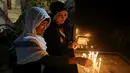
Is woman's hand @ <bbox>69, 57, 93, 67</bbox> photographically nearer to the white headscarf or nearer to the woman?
the woman

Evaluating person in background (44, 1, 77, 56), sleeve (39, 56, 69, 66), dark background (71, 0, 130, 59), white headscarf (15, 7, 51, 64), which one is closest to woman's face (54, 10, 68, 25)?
person in background (44, 1, 77, 56)

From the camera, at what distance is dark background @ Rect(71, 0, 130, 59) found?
412 cm

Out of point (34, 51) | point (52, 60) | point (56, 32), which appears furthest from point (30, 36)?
point (56, 32)

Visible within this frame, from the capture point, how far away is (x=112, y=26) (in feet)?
14.6

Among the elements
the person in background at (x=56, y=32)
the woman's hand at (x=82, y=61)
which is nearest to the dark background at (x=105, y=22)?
the person in background at (x=56, y=32)

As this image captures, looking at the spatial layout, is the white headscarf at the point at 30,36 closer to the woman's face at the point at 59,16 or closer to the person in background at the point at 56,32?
the person in background at the point at 56,32

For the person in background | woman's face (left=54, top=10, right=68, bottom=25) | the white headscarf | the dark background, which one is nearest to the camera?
the white headscarf

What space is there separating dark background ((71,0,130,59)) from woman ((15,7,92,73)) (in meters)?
2.57

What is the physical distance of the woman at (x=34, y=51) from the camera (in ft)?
5.53

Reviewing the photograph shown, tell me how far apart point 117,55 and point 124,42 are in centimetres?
95

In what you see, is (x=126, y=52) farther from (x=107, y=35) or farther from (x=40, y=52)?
(x=40, y=52)

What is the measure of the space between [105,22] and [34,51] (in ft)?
10.2

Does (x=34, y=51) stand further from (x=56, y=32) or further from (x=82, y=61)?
(x=56, y=32)

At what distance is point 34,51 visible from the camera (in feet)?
5.50
